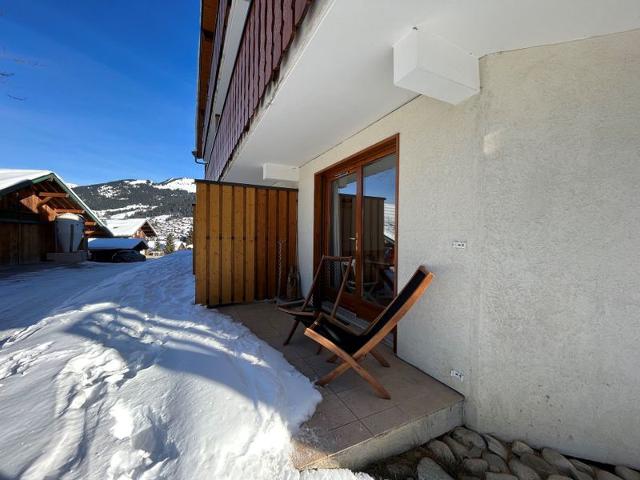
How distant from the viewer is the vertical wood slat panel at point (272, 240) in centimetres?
546

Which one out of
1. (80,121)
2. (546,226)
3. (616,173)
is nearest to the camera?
(616,173)

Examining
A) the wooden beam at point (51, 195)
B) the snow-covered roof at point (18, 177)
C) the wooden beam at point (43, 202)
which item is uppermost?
the snow-covered roof at point (18, 177)

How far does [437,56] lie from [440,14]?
0.27 meters

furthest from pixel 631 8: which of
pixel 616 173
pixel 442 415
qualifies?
pixel 442 415

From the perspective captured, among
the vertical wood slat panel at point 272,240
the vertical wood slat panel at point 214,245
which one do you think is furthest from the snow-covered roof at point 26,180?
the vertical wood slat panel at point 272,240

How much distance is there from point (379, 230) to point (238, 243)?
2.80 m

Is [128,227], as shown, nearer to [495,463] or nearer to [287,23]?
[287,23]

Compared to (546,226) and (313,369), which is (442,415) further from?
(546,226)

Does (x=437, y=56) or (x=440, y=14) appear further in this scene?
(x=437, y=56)

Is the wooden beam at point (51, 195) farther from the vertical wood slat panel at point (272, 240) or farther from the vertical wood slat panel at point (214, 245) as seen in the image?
the vertical wood slat panel at point (272, 240)

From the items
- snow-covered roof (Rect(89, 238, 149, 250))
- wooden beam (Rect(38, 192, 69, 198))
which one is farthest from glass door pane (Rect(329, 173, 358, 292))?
snow-covered roof (Rect(89, 238, 149, 250))

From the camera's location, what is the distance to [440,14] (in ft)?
5.62

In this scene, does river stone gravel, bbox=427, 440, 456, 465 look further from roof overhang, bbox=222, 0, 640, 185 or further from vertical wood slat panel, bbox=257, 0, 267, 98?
vertical wood slat panel, bbox=257, 0, 267, 98

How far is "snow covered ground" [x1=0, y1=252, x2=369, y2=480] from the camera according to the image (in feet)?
4.70
